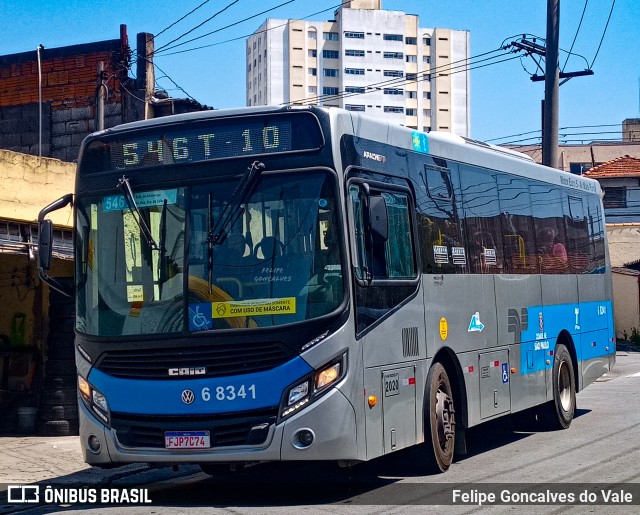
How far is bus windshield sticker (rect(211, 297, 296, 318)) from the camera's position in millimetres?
8641

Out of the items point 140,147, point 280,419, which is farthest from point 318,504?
point 140,147

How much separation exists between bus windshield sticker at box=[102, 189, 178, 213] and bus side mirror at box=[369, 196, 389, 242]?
66.6 inches

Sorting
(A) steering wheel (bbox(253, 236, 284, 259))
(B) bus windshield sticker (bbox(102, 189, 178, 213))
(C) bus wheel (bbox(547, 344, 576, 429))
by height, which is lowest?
(C) bus wheel (bbox(547, 344, 576, 429))

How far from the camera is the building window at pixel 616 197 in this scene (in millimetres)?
44500

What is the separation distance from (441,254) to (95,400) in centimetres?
378

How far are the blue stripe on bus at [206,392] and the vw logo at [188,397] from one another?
23mm

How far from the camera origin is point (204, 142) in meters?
9.30

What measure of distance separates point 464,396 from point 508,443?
2.54 meters

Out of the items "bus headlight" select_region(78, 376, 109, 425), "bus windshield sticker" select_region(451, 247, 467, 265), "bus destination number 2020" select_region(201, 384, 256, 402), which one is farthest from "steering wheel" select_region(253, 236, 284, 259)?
"bus windshield sticker" select_region(451, 247, 467, 265)

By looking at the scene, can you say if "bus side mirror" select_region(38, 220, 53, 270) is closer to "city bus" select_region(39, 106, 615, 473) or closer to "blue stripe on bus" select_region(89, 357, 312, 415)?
"city bus" select_region(39, 106, 615, 473)

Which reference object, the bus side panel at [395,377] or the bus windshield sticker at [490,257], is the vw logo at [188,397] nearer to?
the bus side panel at [395,377]

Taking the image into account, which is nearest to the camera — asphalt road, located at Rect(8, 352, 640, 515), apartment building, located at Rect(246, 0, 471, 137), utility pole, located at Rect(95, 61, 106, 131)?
asphalt road, located at Rect(8, 352, 640, 515)

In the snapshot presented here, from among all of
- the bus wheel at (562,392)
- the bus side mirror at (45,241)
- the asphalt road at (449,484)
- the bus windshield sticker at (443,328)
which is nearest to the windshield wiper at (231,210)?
the bus side mirror at (45,241)

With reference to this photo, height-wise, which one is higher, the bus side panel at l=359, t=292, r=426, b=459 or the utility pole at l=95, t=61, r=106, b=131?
the utility pole at l=95, t=61, r=106, b=131
